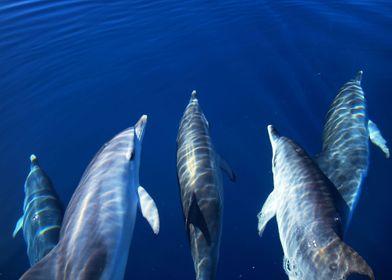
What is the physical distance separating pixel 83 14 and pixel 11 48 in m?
3.58

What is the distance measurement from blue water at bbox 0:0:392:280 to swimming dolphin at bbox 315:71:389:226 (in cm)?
83

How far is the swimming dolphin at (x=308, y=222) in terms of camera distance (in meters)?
4.29

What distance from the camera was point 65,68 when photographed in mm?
11617

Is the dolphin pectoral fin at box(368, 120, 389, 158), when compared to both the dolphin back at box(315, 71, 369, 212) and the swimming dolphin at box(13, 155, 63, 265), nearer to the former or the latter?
the dolphin back at box(315, 71, 369, 212)

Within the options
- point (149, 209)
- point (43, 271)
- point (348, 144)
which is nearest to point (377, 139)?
point (348, 144)

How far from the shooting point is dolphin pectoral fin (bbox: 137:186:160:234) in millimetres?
5762

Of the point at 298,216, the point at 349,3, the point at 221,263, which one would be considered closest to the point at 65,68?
the point at 221,263

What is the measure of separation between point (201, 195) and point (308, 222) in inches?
66.6

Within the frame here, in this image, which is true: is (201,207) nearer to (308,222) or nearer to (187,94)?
(308,222)

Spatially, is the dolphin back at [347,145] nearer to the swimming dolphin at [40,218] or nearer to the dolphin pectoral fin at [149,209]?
the dolphin pectoral fin at [149,209]

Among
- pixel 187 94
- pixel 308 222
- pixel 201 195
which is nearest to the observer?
pixel 308 222

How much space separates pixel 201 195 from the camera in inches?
217

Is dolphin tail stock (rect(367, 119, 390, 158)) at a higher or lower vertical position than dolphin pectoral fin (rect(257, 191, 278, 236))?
higher

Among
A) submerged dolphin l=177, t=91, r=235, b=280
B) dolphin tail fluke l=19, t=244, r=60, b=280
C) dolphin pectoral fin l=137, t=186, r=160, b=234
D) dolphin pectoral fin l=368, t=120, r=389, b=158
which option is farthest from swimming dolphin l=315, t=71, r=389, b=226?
dolphin tail fluke l=19, t=244, r=60, b=280
